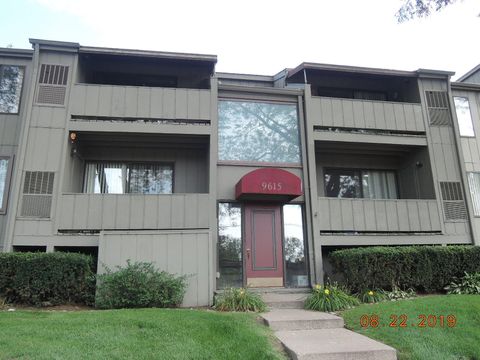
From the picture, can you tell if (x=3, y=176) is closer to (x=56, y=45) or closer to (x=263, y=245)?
(x=56, y=45)

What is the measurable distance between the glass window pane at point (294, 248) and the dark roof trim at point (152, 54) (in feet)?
18.6

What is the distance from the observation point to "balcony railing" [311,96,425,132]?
12.6 m

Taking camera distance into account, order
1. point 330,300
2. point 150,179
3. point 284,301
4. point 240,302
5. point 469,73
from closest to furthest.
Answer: point 240,302, point 330,300, point 284,301, point 150,179, point 469,73

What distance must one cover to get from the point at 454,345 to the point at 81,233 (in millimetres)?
9326

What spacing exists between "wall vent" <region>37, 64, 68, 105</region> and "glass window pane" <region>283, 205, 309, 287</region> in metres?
7.72

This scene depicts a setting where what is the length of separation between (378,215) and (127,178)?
27.7 feet

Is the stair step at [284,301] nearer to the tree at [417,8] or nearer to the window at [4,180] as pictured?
the tree at [417,8]

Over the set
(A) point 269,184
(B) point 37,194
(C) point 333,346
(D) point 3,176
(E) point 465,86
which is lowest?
(C) point 333,346

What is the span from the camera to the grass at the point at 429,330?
574 cm

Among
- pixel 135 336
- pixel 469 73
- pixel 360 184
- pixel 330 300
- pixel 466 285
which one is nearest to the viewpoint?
pixel 135 336

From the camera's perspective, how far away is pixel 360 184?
556 inches

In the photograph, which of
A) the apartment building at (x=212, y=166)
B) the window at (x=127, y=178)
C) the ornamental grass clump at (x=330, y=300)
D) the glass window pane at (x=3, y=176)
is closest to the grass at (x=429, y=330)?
the ornamental grass clump at (x=330, y=300)

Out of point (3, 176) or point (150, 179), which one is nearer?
point (3, 176)

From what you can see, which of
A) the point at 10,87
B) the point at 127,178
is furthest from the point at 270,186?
the point at 10,87
